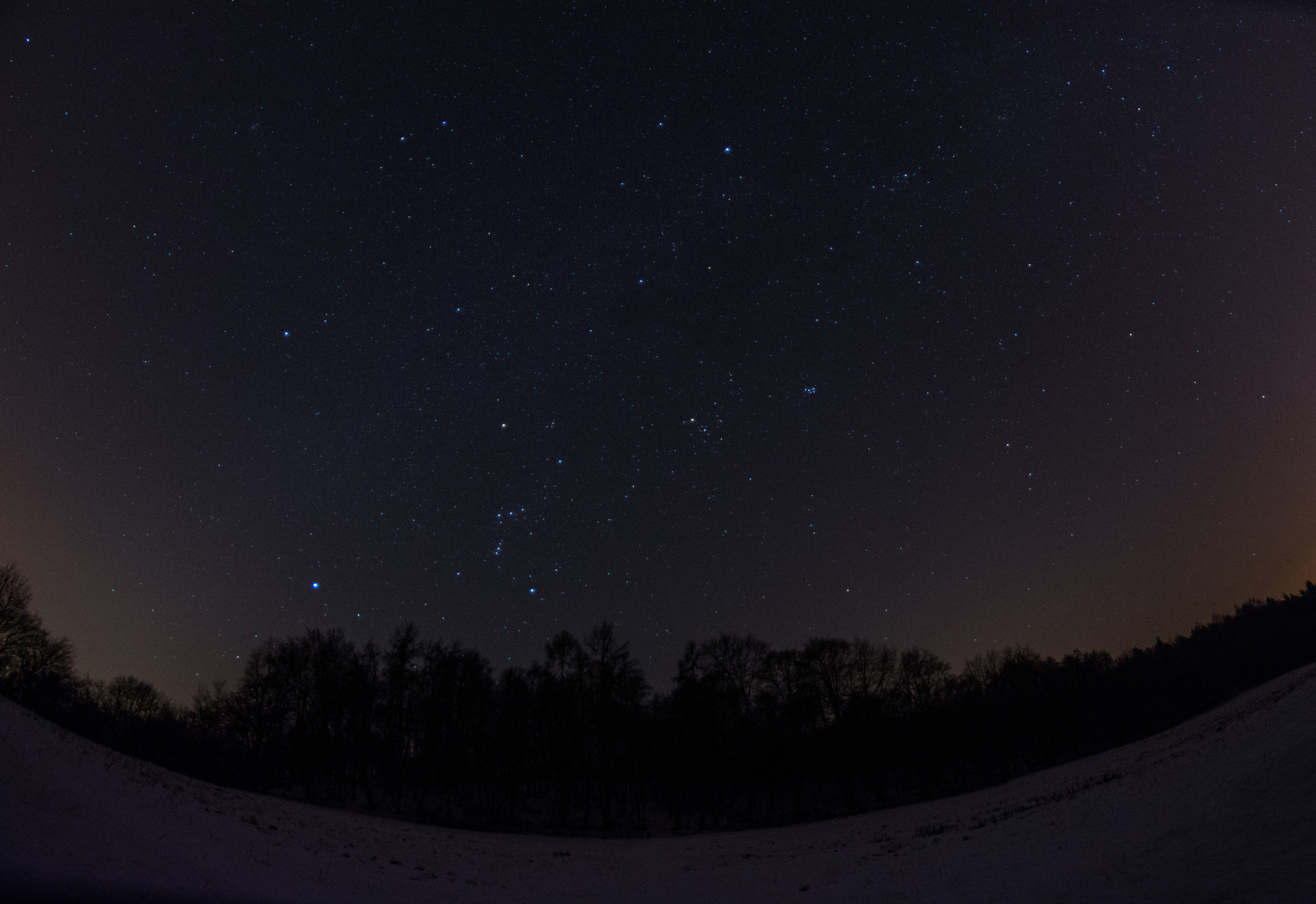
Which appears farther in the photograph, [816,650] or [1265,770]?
[816,650]

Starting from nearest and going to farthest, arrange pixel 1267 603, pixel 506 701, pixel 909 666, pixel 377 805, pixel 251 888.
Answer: pixel 251 888
pixel 377 805
pixel 506 701
pixel 909 666
pixel 1267 603

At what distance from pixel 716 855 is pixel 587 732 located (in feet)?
68.9

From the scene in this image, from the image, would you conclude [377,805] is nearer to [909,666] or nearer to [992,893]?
[992,893]

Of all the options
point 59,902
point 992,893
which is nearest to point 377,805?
point 59,902

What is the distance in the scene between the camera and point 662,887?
61.7 ft

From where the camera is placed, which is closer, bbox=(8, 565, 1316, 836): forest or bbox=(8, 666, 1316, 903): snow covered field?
bbox=(8, 666, 1316, 903): snow covered field

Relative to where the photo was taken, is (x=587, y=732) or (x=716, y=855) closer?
(x=716, y=855)

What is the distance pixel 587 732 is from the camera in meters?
45.2

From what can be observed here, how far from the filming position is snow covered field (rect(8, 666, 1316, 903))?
956cm

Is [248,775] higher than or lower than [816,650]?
lower

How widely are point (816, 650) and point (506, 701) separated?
93.1 ft

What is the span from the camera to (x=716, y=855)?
26.2 metres

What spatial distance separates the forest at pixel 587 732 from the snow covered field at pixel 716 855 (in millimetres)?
19809

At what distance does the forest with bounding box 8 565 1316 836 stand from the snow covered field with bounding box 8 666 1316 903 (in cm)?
1981
